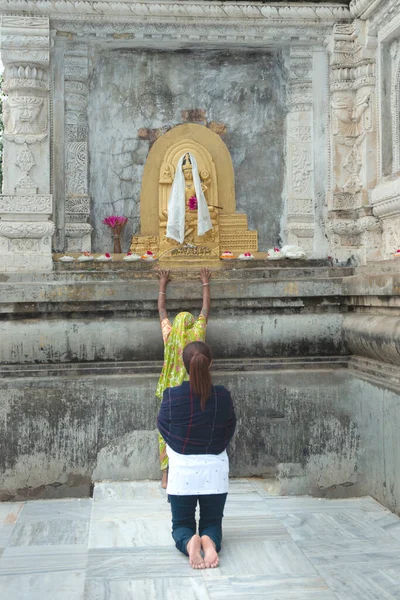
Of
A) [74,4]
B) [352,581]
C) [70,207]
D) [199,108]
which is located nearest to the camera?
[352,581]

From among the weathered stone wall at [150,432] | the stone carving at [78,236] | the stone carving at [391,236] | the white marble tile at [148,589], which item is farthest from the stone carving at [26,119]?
the white marble tile at [148,589]

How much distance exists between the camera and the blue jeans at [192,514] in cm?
424

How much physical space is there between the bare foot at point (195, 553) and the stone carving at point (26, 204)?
5.59 metres

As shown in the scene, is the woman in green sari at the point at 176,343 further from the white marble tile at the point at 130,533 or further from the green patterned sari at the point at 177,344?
the white marble tile at the point at 130,533

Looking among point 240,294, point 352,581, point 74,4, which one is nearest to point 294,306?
point 240,294

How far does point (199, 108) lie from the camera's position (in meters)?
9.92

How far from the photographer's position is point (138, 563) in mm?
4191

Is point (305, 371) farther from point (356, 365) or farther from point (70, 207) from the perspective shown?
point (70, 207)

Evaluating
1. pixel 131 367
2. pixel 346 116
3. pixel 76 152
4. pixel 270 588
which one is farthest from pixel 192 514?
pixel 346 116

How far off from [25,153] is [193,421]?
226 inches

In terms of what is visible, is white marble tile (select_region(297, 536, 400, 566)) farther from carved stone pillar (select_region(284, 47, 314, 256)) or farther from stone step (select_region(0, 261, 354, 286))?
carved stone pillar (select_region(284, 47, 314, 256))

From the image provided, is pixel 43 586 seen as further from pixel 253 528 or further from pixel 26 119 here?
pixel 26 119

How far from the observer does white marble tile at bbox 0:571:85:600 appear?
12.4 ft

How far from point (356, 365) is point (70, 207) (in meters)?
4.73
